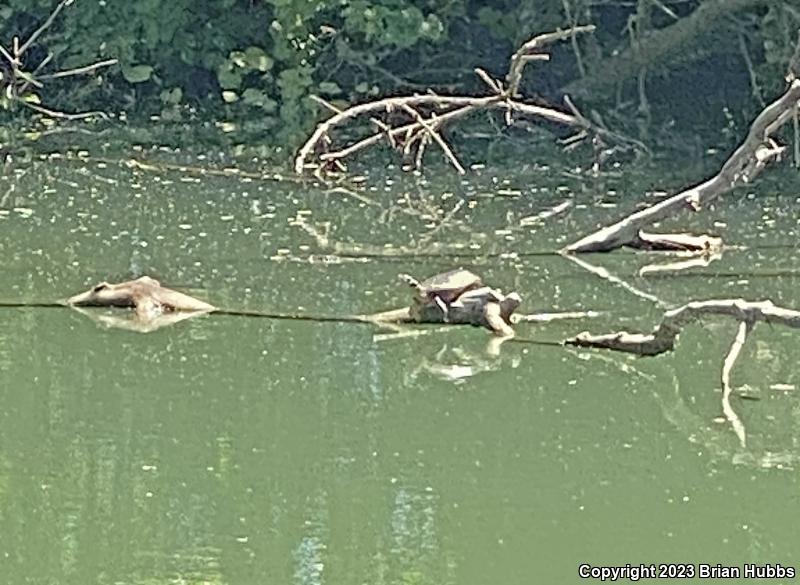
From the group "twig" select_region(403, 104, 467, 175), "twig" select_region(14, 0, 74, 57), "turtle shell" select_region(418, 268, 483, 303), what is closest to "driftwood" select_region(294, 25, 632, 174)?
"twig" select_region(403, 104, 467, 175)

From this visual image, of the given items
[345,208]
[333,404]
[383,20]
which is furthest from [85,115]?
[333,404]

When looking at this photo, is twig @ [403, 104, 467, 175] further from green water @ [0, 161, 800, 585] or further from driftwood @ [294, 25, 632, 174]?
green water @ [0, 161, 800, 585]

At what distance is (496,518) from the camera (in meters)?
4.97

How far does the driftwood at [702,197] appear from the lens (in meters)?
7.63

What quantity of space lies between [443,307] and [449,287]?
0.07 meters

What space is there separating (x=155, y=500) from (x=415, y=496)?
625 millimetres

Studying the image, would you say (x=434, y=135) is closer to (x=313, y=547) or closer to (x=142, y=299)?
(x=142, y=299)

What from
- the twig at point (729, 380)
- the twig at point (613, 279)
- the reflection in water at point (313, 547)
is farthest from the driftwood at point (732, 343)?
the reflection in water at point (313, 547)

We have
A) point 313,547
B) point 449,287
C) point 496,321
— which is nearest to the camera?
point 313,547

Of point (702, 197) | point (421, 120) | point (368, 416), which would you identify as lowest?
point (368, 416)

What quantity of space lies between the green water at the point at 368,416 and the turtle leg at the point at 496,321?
0.07 meters

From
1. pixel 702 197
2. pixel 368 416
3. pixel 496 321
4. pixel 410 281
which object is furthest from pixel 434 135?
pixel 368 416

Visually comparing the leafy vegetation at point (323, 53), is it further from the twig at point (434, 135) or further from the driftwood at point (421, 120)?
the twig at point (434, 135)

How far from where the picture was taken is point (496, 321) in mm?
6582
